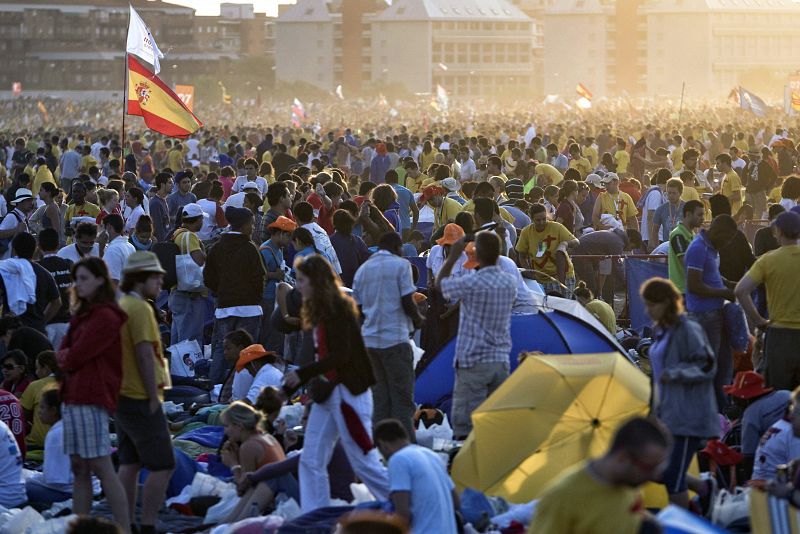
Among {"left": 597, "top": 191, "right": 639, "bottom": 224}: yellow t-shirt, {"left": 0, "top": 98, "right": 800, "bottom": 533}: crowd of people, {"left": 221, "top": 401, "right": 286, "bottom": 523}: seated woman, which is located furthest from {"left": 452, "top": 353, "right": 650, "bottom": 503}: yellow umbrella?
{"left": 597, "top": 191, "right": 639, "bottom": 224}: yellow t-shirt

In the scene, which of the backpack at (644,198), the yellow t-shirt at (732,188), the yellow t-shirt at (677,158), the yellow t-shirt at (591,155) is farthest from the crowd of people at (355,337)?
the yellow t-shirt at (591,155)

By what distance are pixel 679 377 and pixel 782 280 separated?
6.74ft

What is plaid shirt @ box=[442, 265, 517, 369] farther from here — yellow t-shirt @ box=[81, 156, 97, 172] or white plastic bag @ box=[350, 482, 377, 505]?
yellow t-shirt @ box=[81, 156, 97, 172]

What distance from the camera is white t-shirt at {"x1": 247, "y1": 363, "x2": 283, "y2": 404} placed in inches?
409

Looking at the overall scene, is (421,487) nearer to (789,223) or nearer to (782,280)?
(782,280)

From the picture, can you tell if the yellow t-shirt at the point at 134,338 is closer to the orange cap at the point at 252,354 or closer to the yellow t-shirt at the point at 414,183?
the orange cap at the point at 252,354

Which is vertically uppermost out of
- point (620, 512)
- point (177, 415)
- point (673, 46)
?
point (673, 46)

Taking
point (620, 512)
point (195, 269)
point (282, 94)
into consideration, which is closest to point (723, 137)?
point (195, 269)

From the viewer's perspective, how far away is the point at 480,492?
26.9 feet

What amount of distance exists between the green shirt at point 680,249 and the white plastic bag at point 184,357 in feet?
13.5

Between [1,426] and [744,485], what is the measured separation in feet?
13.2

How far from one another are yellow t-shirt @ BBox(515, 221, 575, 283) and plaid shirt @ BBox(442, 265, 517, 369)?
3.44m

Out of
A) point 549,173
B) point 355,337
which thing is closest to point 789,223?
point 355,337

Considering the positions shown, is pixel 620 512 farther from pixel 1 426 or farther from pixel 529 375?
pixel 1 426
